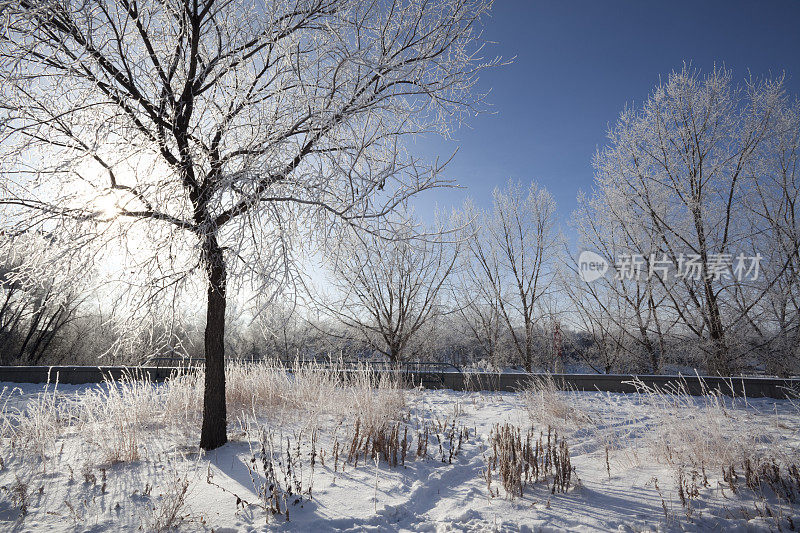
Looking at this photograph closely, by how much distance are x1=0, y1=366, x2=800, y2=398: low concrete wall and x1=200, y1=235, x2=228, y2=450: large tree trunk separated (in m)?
3.02

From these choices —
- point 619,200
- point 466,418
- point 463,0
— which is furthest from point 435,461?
point 619,200

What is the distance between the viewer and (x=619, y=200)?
1120 cm

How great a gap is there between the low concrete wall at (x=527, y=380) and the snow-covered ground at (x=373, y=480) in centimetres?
229

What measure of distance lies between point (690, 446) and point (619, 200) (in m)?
9.51

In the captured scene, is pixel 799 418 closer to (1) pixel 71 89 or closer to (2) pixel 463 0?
(2) pixel 463 0

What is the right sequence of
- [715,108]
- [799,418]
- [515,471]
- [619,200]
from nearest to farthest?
[515,471], [799,418], [715,108], [619,200]

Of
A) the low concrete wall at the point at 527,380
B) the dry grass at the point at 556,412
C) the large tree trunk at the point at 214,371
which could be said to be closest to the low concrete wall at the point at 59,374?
the low concrete wall at the point at 527,380

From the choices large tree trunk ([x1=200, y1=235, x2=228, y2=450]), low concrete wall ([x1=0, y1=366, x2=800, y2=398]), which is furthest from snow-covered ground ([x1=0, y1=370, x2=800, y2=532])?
low concrete wall ([x1=0, y1=366, x2=800, y2=398])

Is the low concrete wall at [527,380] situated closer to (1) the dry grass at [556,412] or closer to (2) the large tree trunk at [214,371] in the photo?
(1) the dry grass at [556,412]

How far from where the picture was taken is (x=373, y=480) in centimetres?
331

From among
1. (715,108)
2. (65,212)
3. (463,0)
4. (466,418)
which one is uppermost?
(715,108)

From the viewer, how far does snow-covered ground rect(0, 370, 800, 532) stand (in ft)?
8.23

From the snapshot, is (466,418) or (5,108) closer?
(5,108)

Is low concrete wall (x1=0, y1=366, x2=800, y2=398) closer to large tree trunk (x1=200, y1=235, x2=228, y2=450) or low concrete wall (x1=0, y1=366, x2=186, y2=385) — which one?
low concrete wall (x1=0, y1=366, x2=186, y2=385)
